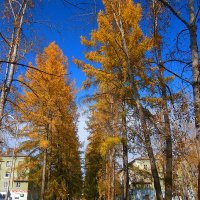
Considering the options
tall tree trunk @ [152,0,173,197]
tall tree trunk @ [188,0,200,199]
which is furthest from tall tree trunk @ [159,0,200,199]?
tall tree trunk @ [152,0,173,197]

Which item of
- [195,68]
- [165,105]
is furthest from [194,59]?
[165,105]

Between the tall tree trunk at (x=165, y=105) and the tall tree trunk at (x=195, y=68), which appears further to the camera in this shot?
the tall tree trunk at (x=165, y=105)

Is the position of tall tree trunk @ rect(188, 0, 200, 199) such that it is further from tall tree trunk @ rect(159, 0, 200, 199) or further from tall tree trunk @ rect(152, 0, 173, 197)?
tall tree trunk @ rect(152, 0, 173, 197)

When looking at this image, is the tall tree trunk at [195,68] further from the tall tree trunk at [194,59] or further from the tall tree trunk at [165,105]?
the tall tree trunk at [165,105]

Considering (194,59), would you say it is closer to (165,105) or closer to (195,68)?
(195,68)

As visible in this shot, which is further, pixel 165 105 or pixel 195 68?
A: pixel 165 105

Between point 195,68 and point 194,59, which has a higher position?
point 194,59

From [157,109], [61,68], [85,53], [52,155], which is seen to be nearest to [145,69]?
[157,109]

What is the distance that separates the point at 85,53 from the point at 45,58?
21.0 feet

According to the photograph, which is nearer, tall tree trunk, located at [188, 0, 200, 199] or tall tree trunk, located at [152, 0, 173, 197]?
tall tree trunk, located at [188, 0, 200, 199]

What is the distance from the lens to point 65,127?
18859mm

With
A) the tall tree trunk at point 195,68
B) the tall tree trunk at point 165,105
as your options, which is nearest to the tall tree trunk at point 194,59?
the tall tree trunk at point 195,68

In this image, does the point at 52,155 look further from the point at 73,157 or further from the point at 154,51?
the point at 154,51

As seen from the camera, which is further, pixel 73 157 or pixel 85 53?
pixel 73 157
